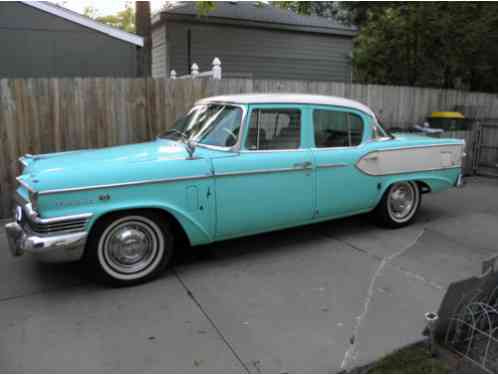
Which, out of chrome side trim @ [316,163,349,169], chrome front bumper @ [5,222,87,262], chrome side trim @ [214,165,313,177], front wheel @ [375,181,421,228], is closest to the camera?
chrome front bumper @ [5,222,87,262]

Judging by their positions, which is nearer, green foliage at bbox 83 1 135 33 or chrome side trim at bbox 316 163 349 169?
chrome side trim at bbox 316 163 349 169

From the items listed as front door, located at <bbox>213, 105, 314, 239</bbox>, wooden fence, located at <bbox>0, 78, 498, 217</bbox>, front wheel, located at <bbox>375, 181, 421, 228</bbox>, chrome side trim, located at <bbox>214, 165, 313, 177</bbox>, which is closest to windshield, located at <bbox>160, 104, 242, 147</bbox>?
front door, located at <bbox>213, 105, 314, 239</bbox>

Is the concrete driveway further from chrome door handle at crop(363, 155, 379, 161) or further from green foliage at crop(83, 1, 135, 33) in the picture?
green foliage at crop(83, 1, 135, 33)

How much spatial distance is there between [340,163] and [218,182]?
1613mm

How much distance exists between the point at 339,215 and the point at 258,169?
1.35 meters

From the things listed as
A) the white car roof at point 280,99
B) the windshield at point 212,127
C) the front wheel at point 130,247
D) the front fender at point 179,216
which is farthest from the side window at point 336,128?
the front wheel at point 130,247

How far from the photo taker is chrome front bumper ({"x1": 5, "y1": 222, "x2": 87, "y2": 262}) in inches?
142

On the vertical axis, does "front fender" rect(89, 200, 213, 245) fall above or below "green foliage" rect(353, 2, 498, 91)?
below

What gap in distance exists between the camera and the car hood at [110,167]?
3.73 metres

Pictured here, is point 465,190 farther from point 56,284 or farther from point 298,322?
point 56,284

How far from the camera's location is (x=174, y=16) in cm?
1181

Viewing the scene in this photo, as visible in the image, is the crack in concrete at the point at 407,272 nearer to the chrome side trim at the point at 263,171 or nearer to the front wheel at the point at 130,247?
the chrome side trim at the point at 263,171

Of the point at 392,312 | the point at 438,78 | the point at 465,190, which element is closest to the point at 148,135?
the point at 392,312

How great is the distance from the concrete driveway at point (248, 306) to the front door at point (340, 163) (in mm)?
514
